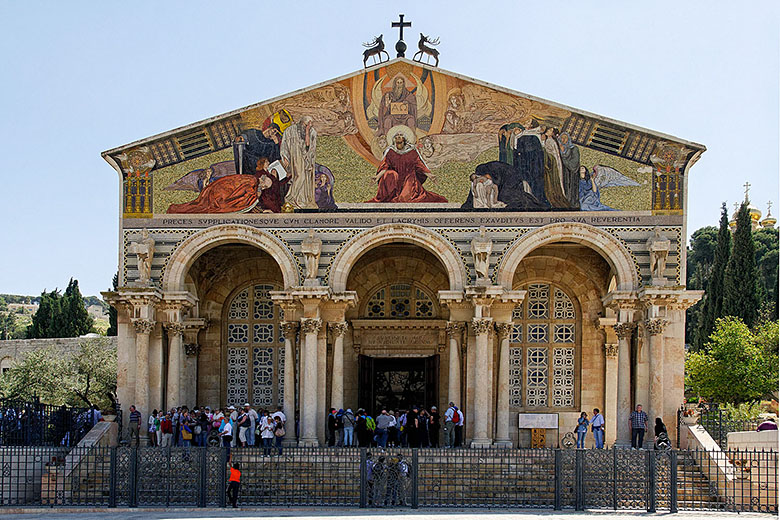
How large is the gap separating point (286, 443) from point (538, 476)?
8.01 metres

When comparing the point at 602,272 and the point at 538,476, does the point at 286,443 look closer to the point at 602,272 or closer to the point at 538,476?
the point at 538,476

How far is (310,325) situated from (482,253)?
4.81 metres

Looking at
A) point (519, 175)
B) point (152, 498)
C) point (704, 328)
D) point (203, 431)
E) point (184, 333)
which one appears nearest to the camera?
point (152, 498)

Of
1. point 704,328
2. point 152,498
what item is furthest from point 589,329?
point 704,328

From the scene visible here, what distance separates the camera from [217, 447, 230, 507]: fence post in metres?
20.8

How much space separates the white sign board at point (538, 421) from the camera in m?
29.6

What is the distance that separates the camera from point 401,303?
102 feet

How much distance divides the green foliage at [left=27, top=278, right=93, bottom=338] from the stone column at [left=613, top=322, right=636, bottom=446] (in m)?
40.8

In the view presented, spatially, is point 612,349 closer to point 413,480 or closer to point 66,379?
point 413,480

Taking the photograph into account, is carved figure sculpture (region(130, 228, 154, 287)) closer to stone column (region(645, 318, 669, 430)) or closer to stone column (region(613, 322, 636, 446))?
stone column (region(613, 322, 636, 446))

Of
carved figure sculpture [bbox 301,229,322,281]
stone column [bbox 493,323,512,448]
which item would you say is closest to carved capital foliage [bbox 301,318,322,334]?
carved figure sculpture [bbox 301,229,322,281]

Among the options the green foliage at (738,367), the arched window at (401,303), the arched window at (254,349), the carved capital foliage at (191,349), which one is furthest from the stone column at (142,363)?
the green foliage at (738,367)

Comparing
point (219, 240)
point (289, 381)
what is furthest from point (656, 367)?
point (219, 240)

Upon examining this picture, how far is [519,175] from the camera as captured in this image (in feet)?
88.8
